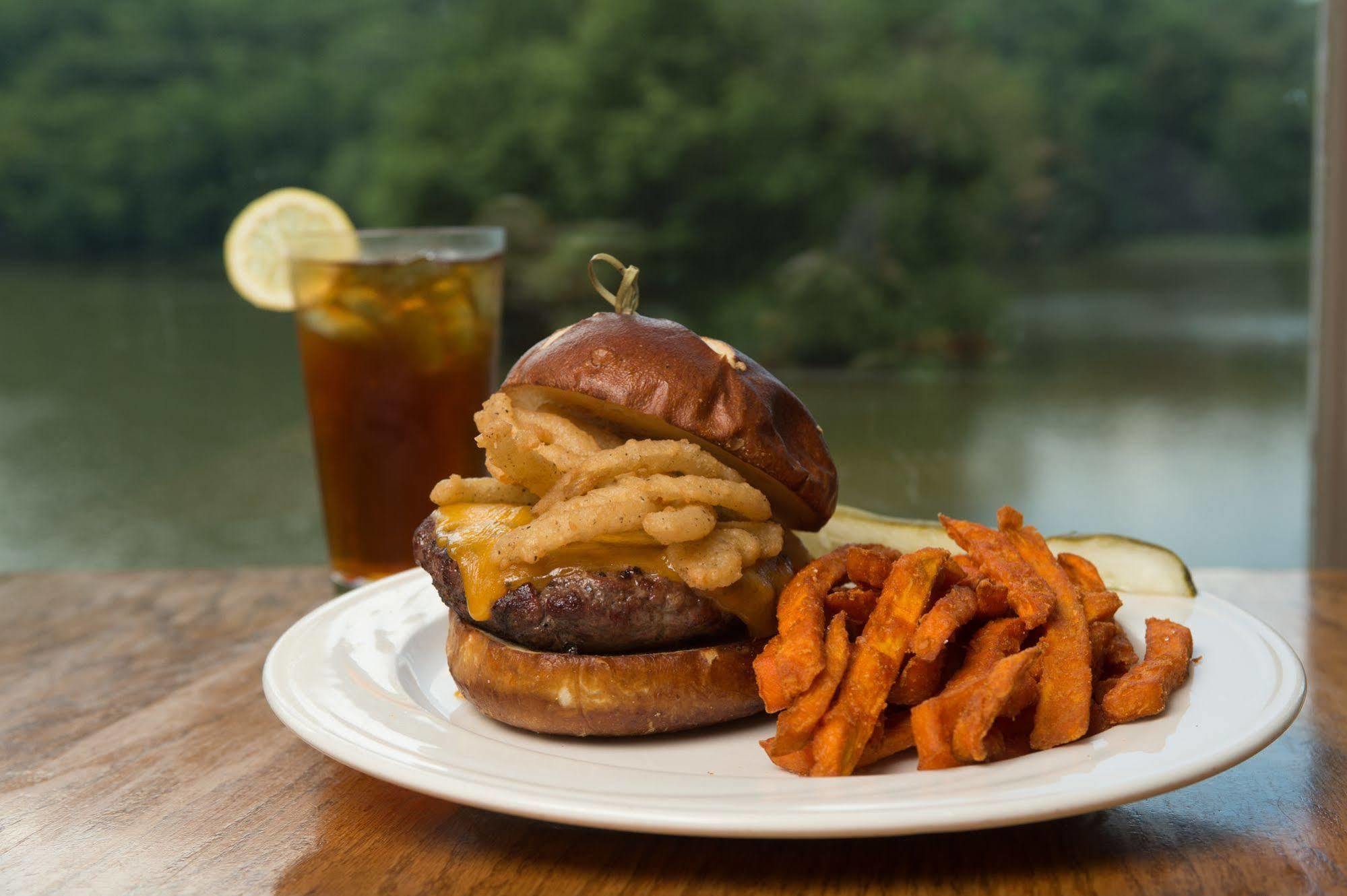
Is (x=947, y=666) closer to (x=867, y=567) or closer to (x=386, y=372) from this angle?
(x=867, y=567)

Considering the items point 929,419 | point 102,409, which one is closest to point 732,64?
point 929,419

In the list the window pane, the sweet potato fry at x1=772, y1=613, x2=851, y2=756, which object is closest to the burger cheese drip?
the sweet potato fry at x1=772, y1=613, x2=851, y2=756

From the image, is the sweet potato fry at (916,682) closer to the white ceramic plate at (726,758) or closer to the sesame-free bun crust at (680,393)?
the white ceramic plate at (726,758)

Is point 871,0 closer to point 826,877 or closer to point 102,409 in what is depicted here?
point 102,409

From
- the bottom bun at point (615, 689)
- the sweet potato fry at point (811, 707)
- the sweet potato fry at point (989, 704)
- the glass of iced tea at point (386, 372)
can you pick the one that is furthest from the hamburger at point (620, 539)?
the glass of iced tea at point (386, 372)

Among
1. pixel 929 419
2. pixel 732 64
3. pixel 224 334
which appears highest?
pixel 732 64

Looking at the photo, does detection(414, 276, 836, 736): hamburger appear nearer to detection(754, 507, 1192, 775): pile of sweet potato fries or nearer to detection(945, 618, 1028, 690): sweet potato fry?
detection(754, 507, 1192, 775): pile of sweet potato fries

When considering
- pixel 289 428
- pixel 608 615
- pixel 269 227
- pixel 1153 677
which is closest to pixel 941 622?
pixel 1153 677
